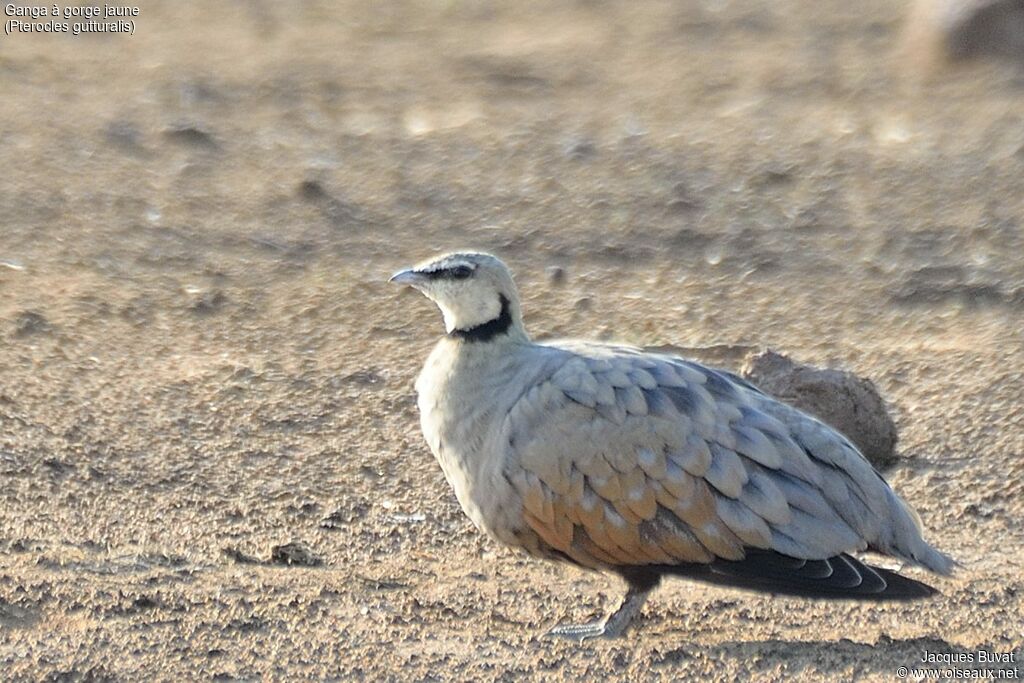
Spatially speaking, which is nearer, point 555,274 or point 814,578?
point 814,578

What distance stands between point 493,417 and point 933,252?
15.5ft

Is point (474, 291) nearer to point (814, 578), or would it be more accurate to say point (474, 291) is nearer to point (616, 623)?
point (616, 623)

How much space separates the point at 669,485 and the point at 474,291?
113 cm

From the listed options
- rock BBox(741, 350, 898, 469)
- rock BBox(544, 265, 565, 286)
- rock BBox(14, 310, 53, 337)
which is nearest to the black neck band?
rock BBox(741, 350, 898, 469)

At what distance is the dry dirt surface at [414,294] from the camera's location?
230 inches

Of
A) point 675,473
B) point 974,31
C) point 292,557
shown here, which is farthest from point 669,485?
point 974,31

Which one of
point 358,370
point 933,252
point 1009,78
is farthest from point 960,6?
point 358,370

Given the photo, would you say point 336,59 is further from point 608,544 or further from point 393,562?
point 608,544

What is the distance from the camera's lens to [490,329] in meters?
6.32

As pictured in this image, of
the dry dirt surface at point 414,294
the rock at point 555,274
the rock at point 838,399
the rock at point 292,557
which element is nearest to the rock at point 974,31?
the dry dirt surface at point 414,294

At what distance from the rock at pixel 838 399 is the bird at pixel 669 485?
131cm

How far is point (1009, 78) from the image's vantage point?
13234 mm

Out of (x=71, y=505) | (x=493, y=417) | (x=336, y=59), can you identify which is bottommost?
(x=336, y=59)

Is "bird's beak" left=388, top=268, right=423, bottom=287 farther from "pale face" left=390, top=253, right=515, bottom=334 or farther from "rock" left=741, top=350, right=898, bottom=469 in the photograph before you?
"rock" left=741, top=350, right=898, bottom=469
